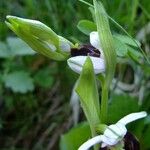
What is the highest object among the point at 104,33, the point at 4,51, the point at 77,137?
the point at 104,33

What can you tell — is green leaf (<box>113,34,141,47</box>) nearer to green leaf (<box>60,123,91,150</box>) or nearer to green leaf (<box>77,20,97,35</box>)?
green leaf (<box>77,20,97,35</box>)

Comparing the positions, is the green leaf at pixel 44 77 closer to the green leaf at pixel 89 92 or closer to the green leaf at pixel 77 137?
the green leaf at pixel 77 137

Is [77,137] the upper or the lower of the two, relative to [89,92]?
lower

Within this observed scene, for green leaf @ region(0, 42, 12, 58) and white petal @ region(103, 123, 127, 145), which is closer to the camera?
white petal @ region(103, 123, 127, 145)

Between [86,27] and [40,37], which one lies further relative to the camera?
[86,27]

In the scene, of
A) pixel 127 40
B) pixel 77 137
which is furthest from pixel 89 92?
pixel 77 137

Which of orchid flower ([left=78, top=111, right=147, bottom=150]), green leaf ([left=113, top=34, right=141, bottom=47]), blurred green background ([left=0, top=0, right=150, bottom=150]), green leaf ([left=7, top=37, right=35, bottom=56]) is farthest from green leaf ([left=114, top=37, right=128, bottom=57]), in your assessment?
green leaf ([left=7, top=37, right=35, bottom=56])

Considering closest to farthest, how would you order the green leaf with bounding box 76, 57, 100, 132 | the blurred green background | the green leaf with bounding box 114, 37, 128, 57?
the green leaf with bounding box 76, 57, 100, 132, the green leaf with bounding box 114, 37, 128, 57, the blurred green background

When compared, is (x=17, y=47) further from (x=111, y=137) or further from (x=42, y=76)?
(x=111, y=137)
